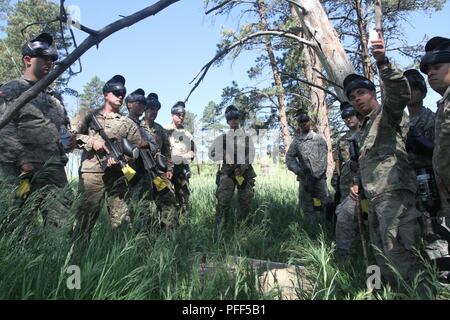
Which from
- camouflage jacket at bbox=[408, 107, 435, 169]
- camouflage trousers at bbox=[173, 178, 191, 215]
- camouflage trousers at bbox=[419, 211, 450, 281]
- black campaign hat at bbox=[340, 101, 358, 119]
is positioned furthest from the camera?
camouflage trousers at bbox=[173, 178, 191, 215]

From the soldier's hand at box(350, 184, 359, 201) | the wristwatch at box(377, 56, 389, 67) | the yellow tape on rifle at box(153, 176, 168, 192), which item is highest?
the wristwatch at box(377, 56, 389, 67)

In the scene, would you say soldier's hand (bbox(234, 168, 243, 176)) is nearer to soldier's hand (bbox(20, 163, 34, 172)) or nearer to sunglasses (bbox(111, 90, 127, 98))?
sunglasses (bbox(111, 90, 127, 98))

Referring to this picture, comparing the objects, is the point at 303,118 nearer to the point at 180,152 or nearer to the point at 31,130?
the point at 180,152

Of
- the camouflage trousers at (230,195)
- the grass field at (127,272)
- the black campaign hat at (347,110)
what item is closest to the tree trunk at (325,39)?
the black campaign hat at (347,110)

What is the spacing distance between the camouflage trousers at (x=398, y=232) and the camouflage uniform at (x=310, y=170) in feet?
9.72

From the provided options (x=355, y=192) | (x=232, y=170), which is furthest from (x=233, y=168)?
(x=355, y=192)

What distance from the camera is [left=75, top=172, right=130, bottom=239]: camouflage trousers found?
4113 millimetres

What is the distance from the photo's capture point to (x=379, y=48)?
101 inches

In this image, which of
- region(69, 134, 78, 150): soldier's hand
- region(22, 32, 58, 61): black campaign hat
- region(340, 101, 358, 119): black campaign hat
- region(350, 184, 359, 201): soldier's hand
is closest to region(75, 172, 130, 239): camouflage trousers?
region(69, 134, 78, 150): soldier's hand

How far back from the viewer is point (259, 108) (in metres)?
18.7

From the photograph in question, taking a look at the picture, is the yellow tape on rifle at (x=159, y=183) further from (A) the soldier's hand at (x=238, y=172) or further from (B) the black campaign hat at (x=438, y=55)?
(B) the black campaign hat at (x=438, y=55)

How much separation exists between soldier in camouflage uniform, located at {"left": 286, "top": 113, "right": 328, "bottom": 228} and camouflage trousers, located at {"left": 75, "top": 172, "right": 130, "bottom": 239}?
2888 mm

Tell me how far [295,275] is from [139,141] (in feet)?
8.06

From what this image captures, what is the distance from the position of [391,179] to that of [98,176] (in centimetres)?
290
